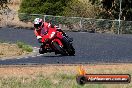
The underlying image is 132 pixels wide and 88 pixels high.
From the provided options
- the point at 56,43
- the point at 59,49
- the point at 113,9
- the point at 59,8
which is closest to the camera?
the point at 56,43

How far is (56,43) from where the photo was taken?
930 inches

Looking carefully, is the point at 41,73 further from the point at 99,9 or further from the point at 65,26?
the point at 99,9

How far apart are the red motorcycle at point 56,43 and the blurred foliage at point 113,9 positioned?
29374 mm

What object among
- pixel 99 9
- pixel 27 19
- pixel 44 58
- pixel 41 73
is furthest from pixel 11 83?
pixel 99 9

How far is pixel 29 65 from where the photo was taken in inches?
759

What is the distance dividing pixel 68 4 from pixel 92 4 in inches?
112

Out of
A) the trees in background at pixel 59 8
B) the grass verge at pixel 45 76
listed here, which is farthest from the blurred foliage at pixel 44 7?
the grass verge at pixel 45 76

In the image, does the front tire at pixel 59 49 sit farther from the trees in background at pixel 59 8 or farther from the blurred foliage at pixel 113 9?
the trees in background at pixel 59 8

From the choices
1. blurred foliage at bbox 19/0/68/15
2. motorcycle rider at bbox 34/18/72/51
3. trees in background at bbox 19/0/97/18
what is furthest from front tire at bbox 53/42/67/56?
blurred foliage at bbox 19/0/68/15

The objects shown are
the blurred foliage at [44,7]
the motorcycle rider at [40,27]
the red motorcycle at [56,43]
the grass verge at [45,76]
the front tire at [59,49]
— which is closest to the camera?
the grass verge at [45,76]

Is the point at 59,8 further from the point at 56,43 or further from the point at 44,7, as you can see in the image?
the point at 56,43

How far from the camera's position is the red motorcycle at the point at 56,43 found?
76.2 ft

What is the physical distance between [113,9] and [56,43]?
32.0 m

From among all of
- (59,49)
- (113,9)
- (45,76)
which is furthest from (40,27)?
(113,9)
